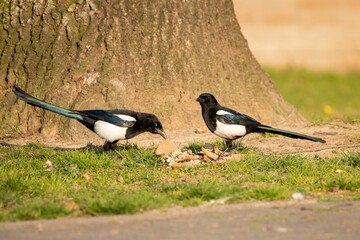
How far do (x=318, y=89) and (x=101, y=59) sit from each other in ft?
32.2

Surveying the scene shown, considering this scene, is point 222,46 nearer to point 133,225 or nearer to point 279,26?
point 133,225

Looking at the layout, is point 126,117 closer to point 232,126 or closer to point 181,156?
point 181,156

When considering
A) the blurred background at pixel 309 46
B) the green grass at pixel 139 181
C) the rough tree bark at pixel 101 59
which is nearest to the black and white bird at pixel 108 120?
the green grass at pixel 139 181

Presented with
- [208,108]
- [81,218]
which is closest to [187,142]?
[208,108]

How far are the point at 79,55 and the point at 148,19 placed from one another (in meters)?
0.89

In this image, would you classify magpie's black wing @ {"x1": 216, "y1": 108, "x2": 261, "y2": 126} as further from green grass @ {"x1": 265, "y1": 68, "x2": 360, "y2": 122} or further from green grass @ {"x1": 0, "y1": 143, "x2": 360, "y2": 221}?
green grass @ {"x1": 265, "y1": 68, "x2": 360, "y2": 122}

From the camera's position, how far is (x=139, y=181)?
7.49 m

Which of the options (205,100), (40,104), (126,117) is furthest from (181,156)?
(40,104)

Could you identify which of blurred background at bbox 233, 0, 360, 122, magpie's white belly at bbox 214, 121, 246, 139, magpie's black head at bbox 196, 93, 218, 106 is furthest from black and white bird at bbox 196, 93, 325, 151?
blurred background at bbox 233, 0, 360, 122

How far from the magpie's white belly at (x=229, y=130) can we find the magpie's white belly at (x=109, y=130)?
96 cm

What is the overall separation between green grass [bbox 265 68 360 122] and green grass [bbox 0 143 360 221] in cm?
717

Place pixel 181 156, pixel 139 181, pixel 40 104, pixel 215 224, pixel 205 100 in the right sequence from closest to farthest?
pixel 215 224 → pixel 139 181 → pixel 181 156 → pixel 40 104 → pixel 205 100

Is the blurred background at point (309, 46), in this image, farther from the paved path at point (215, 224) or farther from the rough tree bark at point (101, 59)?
the paved path at point (215, 224)

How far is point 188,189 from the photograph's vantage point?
6758 millimetres
